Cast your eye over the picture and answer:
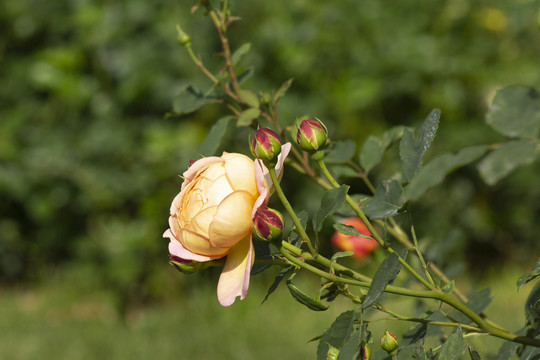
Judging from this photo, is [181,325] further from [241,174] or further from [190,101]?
[241,174]

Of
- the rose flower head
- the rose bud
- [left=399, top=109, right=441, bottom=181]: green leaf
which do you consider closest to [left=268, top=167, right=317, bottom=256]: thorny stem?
→ the rose flower head

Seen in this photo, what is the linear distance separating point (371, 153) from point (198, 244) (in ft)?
1.50

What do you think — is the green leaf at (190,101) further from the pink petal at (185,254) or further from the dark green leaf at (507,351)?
the dark green leaf at (507,351)

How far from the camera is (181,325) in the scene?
8.35ft

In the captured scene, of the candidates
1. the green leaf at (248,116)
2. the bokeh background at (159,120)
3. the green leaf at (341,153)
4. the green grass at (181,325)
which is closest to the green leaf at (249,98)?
the green leaf at (248,116)

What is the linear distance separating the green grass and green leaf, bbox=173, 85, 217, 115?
3.99 ft

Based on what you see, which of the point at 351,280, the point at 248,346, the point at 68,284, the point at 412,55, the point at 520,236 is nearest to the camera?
the point at 351,280

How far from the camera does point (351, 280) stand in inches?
24.0

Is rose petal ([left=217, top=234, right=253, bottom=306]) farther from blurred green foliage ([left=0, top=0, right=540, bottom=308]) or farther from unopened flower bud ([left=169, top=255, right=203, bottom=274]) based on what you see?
blurred green foliage ([left=0, top=0, right=540, bottom=308])

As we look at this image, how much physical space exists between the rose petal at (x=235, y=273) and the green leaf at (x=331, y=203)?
65mm

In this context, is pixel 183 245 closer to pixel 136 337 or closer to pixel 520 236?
pixel 136 337

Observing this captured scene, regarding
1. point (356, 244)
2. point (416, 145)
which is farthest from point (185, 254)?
point (356, 244)

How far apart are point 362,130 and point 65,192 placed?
4.17 feet

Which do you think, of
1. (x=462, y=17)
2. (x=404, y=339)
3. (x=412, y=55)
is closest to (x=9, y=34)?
(x=412, y=55)
